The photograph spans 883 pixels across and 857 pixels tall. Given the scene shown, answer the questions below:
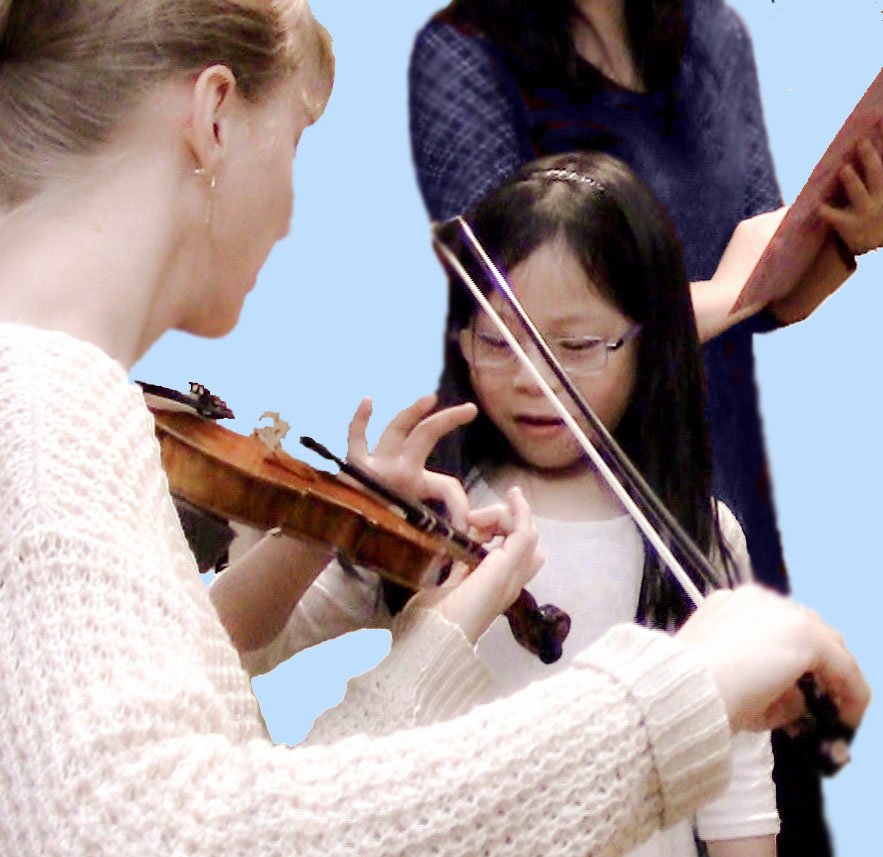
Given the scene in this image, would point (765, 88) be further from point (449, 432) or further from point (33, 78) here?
point (33, 78)

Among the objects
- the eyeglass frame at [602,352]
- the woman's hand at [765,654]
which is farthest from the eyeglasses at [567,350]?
the woman's hand at [765,654]

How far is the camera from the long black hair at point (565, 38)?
0.80m

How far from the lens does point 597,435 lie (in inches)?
30.7

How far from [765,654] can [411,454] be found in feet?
1.06

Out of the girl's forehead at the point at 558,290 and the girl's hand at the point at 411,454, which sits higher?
the girl's forehead at the point at 558,290

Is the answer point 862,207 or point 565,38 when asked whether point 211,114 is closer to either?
point 565,38

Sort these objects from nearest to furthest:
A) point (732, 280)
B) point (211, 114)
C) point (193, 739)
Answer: point (193, 739)
point (211, 114)
point (732, 280)

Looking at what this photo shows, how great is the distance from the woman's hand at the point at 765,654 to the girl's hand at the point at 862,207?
0.25 m

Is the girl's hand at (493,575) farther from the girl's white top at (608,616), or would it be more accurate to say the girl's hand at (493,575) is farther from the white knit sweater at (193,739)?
the white knit sweater at (193,739)

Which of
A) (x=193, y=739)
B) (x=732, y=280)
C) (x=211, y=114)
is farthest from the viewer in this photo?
(x=732, y=280)

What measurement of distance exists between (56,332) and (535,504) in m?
0.35

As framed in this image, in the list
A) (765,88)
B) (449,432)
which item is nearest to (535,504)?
(449,432)

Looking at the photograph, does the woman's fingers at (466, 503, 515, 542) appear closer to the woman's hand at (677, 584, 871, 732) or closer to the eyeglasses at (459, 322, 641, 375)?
the eyeglasses at (459, 322, 641, 375)

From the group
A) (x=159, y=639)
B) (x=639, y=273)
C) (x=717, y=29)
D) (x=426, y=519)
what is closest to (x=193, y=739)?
(x=159, y=639)
